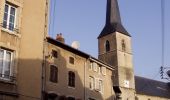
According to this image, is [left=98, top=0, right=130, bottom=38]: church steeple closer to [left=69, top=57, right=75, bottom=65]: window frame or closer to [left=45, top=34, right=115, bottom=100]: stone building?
[left=45, top=34, right=115, bottom=100]: stone building

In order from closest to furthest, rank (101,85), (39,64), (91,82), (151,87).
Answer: (39,64) < (91,82) < (101,85) < (151,87)

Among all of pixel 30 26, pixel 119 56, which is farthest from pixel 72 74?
pixel 119 56

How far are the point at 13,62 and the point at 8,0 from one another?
3620mm

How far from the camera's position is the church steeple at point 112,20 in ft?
207

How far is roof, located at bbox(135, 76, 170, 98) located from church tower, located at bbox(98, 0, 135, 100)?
749cm

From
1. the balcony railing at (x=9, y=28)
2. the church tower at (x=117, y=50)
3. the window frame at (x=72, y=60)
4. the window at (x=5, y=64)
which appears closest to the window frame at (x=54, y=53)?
the window frame at (x=72, y=60)

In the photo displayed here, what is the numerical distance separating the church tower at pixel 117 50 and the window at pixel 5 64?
35.3m

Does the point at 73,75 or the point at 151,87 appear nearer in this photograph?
the point at 73,75

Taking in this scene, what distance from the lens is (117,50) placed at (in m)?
59.4

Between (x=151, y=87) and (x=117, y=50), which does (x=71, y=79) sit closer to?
(x=117, y=50)

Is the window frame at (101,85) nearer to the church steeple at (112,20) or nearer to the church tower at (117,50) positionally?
the church tower at (117,50)

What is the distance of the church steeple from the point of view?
6309cm

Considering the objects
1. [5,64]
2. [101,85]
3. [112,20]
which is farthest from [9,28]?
[112,20]

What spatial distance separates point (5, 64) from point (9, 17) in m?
2.83
